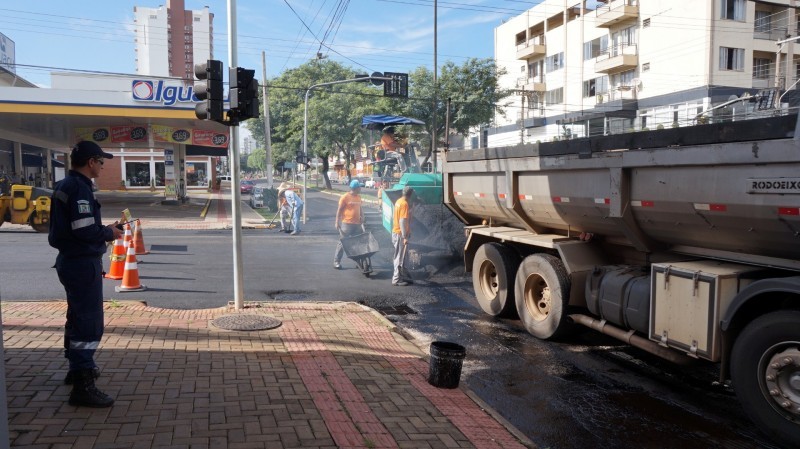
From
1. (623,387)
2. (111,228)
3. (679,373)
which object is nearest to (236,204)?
(111,228)

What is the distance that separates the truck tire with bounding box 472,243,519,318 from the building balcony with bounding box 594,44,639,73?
31432mm

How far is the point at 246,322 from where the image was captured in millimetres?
7027

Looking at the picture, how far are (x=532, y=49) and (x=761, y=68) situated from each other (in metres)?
17.0

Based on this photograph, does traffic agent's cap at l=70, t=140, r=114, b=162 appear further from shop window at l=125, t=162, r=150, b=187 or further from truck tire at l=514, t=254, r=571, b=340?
shop window at l=125, t=162, r=150, b=187

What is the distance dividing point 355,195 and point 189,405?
7957 mm

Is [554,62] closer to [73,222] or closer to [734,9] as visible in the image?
[734,9]

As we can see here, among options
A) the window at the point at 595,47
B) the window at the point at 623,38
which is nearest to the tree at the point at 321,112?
the window at the point at 595,47

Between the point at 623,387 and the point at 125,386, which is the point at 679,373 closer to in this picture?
the point at 623,387

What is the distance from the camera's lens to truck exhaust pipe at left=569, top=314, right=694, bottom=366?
5312 millimetres

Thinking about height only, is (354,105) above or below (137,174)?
above

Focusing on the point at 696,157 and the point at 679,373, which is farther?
the point at 679,373

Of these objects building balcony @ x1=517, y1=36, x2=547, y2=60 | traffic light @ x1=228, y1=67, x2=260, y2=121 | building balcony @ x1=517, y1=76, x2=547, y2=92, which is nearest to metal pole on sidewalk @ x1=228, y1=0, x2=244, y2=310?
traffic light @ x1=228, y1=67, x2=260, y2=121

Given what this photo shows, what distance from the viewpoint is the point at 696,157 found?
16.0ft

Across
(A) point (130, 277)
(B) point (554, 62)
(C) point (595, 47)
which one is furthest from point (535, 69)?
(A) point (130, 277)
